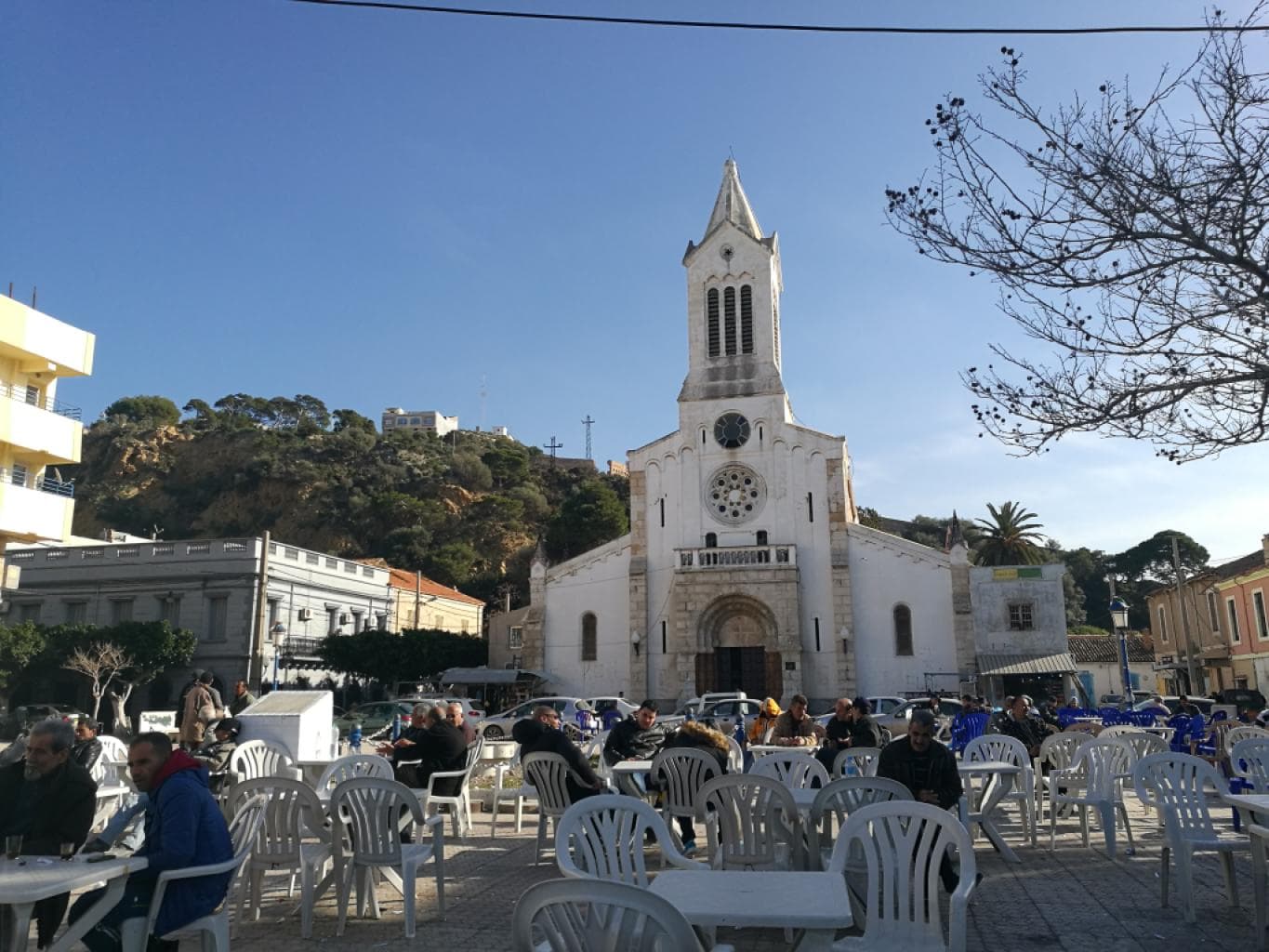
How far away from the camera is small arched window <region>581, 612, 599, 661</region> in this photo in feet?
112

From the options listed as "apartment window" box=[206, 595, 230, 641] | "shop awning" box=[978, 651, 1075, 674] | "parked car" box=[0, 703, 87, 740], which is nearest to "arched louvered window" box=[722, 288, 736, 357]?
"shop awning" box=[978, 651, 1075, 674]

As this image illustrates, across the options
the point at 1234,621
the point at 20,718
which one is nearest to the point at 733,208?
the point at 1234,621

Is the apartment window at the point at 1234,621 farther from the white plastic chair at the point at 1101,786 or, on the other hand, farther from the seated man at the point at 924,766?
the seated man at the point at 924,766

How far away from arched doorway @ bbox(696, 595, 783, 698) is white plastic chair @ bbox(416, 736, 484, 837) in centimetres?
2215

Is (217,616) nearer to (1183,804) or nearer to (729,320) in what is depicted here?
A: (729,320)

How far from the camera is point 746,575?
3228cm

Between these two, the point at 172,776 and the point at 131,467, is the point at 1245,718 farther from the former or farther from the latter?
the point at 131,467

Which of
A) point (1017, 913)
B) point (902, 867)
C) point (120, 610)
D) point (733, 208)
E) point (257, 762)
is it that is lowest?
point (1017, 913)

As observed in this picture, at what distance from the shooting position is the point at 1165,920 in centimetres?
600

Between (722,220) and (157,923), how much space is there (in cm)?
3627

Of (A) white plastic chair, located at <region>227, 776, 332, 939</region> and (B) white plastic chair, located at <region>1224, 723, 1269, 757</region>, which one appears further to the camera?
(B) white plastic chair, located at <region>1224, 723, 1269, 757</region>

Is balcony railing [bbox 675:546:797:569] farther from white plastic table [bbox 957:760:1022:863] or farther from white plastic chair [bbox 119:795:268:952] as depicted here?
white plastic chair [bbox 119:795:268:952]

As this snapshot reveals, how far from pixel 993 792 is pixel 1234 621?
3552 centimetres

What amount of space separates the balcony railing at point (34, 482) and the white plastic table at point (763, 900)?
21.8m
